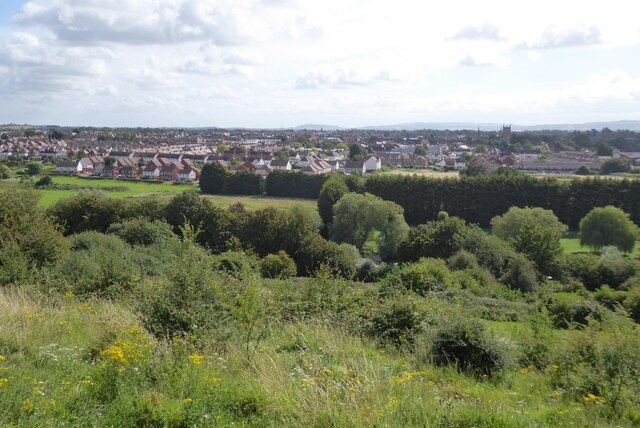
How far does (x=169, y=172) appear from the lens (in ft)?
262

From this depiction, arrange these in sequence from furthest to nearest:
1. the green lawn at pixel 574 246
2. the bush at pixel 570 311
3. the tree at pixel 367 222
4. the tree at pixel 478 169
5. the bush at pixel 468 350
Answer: the tree at pixel 478 169 < the green lawn at pixel 574 246 < the tree at pixel 367 222 < the bush at pixel 570 311 < the bush at pixel 468 350

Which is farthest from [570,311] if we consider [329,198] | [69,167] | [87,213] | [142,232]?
[69,167]

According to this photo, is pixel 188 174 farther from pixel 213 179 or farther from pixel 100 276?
pixel 100 276

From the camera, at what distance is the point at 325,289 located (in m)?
10.6

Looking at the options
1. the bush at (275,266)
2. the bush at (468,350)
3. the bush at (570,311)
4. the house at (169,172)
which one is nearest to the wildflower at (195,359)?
the bush at (468,350)

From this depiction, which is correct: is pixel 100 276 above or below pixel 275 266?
above

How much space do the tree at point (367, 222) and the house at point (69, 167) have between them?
55524 millimetres

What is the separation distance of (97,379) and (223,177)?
202 feet

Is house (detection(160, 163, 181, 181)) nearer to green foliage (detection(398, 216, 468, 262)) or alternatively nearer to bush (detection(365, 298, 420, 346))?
Result: green foliage (detection(398, 216, 468, 262))

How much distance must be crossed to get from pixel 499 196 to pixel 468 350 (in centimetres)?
4549

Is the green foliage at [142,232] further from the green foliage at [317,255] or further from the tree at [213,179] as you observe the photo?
the tree at [213,179]

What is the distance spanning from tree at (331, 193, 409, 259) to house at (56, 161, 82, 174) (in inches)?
2186

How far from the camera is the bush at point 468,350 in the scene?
695cm

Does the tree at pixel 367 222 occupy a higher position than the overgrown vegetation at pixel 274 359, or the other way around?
the overgrown vegetation at pixel 274 359
